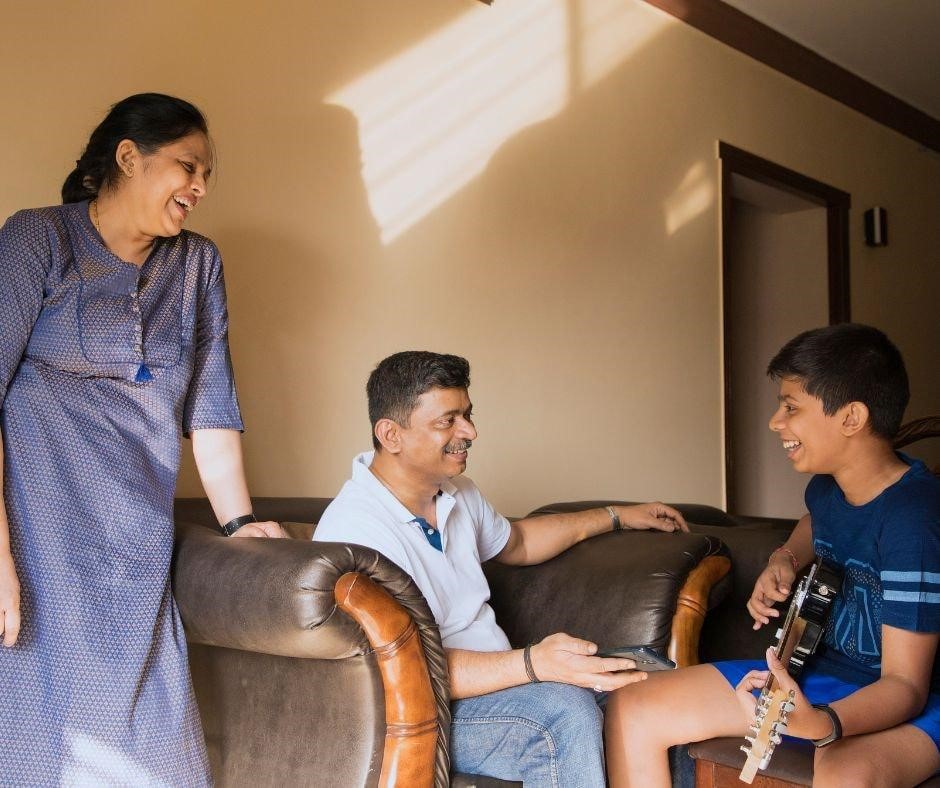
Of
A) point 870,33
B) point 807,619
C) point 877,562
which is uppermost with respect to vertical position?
point 870,33

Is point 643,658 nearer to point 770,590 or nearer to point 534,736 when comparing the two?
point 534,736

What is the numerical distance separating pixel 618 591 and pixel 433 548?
40 centimetres

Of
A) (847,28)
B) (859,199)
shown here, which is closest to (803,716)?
(847,28)

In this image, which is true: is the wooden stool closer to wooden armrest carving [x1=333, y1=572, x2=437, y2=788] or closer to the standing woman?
wooden armrest carving [x1=333, y1=572, x2=437, y2=788]

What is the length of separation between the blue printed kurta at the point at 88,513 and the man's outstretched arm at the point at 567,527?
85cm

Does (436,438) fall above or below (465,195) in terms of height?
below

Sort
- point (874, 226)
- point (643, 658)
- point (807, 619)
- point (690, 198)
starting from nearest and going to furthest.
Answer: point (643, 658) < point (807, 619) < point (690, 198) < point (874, 226)

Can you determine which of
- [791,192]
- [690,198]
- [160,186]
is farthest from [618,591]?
[791,192]

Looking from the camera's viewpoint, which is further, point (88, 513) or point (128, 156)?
point (128, 156)

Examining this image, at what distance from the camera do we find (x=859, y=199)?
5707 mm

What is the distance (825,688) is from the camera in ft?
5.91

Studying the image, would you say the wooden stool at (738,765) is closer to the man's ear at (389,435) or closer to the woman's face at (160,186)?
the man's ear at (389,435)

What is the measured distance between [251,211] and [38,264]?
45.9 inches

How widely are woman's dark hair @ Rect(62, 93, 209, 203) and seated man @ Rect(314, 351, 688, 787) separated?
622 mm
